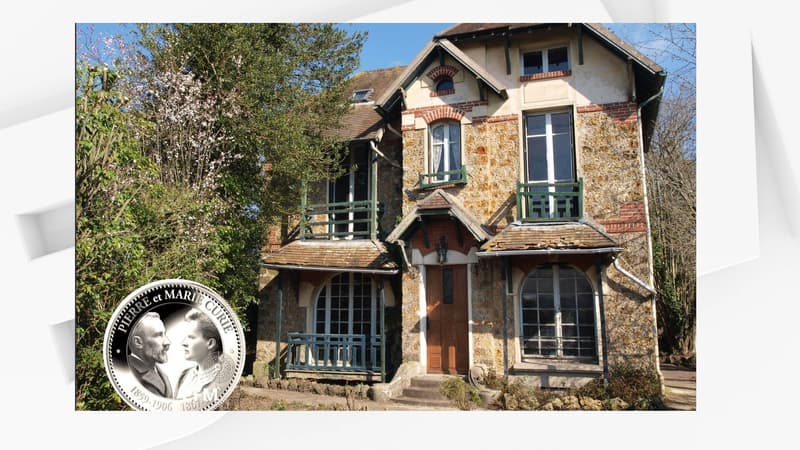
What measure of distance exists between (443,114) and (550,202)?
2464mm

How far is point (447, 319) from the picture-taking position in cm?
901

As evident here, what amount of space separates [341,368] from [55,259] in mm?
4728

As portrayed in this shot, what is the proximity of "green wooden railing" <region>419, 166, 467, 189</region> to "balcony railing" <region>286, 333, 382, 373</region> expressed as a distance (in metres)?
2.90

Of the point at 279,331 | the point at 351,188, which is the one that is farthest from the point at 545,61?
the point at 279,331

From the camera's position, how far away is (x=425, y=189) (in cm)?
936

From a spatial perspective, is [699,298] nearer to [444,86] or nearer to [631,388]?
[631,388]

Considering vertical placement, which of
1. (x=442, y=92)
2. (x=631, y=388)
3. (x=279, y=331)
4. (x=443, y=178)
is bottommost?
(x=631, y=388)

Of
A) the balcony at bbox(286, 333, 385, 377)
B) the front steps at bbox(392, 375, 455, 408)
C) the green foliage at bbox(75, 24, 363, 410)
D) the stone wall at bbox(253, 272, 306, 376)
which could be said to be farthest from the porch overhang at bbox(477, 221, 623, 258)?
the stone wall at bbox(253, 272, 306, 376)

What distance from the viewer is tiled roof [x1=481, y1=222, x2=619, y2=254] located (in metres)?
8.16

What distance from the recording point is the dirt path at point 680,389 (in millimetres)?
7434

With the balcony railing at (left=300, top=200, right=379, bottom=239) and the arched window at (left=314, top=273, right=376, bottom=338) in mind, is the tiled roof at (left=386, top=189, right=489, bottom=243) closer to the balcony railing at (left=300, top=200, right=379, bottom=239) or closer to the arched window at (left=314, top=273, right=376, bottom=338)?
the balcony railing at (left=300, top=200, right=379, bottom=239)

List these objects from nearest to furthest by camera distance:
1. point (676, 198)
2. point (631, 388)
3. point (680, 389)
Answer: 1. point (680, 389)
2. point (631, 388)
3. point (676, 198)

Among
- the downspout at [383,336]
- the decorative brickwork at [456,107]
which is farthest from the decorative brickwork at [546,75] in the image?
the downspout at [383,336]
